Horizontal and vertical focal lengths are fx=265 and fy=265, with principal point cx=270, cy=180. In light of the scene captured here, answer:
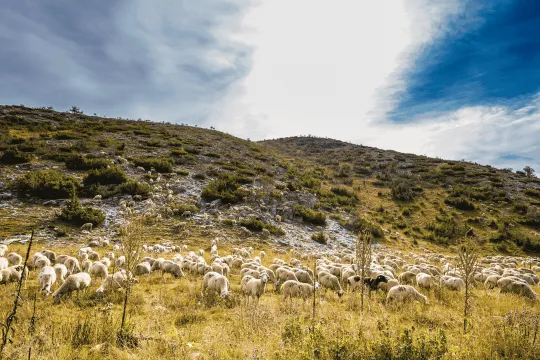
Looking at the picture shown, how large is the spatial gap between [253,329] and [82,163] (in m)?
27.8

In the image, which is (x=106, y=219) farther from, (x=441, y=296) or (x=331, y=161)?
(x=331, y=161)

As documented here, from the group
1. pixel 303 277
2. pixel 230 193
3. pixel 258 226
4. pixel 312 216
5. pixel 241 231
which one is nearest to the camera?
pixel 303 277

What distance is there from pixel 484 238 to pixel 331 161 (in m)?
38.0

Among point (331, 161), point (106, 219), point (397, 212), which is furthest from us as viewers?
point (331, 161)

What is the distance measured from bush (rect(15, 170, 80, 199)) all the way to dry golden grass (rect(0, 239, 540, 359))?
1364 cm

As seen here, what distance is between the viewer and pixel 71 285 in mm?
7984

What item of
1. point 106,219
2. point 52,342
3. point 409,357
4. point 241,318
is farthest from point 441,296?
point 106,219

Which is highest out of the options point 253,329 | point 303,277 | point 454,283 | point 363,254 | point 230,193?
point 230,193

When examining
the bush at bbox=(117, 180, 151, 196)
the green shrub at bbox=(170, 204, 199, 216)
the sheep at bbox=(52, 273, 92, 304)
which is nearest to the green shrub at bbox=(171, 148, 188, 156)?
the bush at bbox=(117, 180, 151, 196)

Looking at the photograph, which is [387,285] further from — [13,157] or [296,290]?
[13,157]

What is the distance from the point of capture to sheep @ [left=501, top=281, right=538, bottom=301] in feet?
34.9

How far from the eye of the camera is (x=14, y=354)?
172 inches

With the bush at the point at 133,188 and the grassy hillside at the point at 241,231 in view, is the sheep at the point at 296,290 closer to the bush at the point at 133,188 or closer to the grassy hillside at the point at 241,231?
the grassy hillside at the point at 241,231

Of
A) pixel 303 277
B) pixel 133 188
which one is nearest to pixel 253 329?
pixel 303 277
